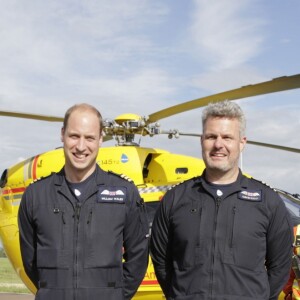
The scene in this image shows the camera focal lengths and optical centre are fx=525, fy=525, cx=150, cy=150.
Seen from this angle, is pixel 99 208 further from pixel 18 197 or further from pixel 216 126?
pixel 18 197

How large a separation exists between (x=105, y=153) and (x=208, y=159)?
12.2ft

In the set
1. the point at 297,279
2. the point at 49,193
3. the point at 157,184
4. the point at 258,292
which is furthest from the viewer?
the point at 157,184

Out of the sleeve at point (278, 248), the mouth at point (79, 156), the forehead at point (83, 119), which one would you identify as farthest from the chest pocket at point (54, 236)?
the sleeve at point (278, 248)

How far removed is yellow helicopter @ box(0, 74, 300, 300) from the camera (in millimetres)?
6379

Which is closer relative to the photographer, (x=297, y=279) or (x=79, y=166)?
(x=79, y=166)

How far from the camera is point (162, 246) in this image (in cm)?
320

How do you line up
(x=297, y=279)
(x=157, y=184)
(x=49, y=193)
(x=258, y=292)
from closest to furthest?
(x=258, y=292)
(x=49, y=193)
(x=297, y=279)
(x=157, y=184)

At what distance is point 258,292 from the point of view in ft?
9.52

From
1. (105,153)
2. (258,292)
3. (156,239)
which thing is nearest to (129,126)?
(105,153)

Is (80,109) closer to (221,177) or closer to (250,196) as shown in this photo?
(221,177)

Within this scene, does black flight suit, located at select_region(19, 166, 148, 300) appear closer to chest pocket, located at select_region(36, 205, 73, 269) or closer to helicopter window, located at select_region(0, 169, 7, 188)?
chest pocket, located at select_region(36, 205, 73, 269)

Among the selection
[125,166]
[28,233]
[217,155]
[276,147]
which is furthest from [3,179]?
[217,155]

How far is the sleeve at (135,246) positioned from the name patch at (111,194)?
92 mm

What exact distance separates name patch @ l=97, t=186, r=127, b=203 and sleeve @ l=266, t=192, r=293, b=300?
2.90 feet
